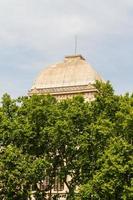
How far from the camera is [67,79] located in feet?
181

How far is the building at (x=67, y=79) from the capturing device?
5333 cm

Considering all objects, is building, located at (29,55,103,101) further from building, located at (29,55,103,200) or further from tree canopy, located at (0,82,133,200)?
tree canopy, located at (0,82,133,200)

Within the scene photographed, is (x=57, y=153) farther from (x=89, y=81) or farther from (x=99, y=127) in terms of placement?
(x=89, y=81)

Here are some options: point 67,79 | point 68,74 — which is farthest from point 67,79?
point 68,74

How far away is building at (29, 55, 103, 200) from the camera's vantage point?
A: 175 ft

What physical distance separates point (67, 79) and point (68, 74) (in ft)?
2.28

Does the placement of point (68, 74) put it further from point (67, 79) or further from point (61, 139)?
point (61, 139)

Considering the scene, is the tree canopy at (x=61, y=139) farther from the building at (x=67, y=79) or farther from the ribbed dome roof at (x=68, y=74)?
the ribbed dome roof at (x=68, y=74)

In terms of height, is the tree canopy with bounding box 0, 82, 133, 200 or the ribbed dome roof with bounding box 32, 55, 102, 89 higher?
the ribbed dome roof with bounding box 32, 55, 102, 89

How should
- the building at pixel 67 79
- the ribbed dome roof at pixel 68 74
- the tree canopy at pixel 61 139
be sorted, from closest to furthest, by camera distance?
Answer: the tree canopy at pixel 61 139 → the building at pixel 67 79 → the ribbed dome roof at pixel 68 74

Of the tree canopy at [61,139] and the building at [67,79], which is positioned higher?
the building at [67,79]

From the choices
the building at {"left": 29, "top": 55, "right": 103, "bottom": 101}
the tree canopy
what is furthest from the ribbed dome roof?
the tree canopy

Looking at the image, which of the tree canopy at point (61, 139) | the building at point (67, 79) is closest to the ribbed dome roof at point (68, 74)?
the building at point (67, 79)

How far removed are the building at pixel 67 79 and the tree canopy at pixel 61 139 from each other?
14.8 metres
